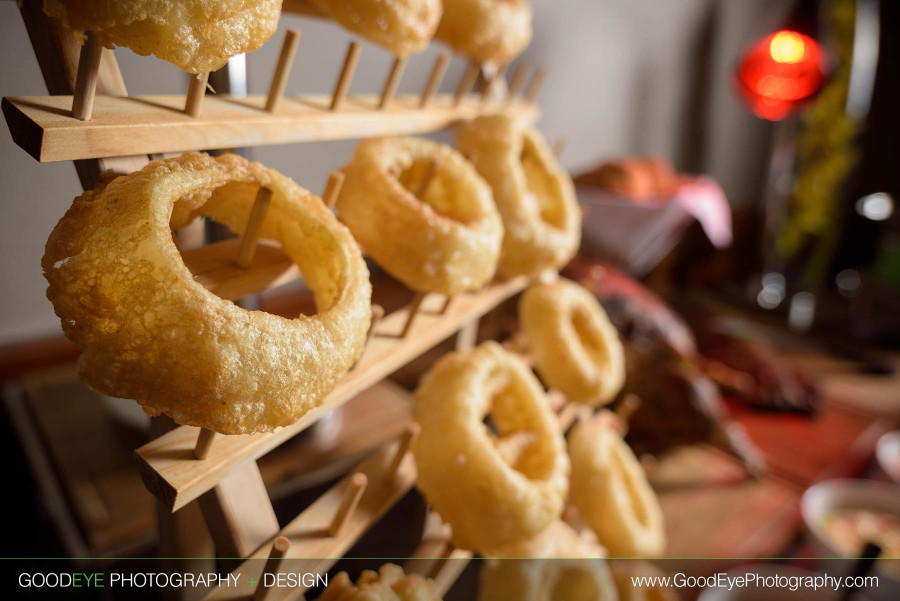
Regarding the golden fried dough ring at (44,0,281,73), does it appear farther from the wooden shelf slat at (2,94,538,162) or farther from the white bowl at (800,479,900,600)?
the white bowl at (800,479,900,600)

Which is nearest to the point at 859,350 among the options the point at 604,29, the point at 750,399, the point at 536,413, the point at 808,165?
the point at 750,399

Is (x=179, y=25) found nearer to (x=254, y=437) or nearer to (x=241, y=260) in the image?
(x=241, y=260)

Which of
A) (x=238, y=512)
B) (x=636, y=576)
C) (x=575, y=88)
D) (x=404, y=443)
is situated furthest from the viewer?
(x=575, y=88)

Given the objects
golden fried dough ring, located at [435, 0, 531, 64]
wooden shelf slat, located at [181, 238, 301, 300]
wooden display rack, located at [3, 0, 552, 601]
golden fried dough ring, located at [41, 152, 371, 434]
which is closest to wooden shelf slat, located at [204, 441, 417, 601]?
wooden display rack, located at [3, 0, 552, 601]

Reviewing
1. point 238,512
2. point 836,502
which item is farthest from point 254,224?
point 836,502

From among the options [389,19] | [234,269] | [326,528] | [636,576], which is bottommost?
[636,576]

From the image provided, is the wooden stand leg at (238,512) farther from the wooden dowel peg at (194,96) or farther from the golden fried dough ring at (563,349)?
the golden fried dough ring at (563,349)
